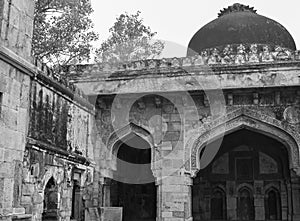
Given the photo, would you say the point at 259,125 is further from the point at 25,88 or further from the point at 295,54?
the point at 25,88

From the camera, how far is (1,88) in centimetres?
513

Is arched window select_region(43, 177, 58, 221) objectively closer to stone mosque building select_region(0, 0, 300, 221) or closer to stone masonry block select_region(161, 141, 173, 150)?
stone mosque building select_region(0, 0, 300, 221)

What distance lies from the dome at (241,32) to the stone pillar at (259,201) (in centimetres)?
411

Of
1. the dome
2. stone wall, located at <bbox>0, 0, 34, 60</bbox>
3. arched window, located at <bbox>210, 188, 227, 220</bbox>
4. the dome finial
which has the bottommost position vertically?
arched window, located at <bbox>210, 188, 227, 220</bbox>

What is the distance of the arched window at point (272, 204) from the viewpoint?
11523mm

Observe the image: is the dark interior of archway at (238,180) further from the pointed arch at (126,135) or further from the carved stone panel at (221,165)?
the pointed arch at (126,135)

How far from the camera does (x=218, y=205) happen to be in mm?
11984

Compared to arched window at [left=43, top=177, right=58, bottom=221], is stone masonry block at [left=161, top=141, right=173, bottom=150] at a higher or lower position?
higher

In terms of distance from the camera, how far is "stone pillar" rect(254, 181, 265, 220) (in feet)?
38.1

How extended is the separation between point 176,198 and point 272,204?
4.99m

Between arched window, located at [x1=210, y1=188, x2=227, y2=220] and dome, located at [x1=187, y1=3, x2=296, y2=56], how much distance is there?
14.3ft

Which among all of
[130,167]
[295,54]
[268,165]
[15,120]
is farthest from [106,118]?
[268,165]

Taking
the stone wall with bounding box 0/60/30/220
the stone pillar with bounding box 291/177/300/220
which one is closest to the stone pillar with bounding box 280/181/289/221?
the stone pillar with bounding box 291/177/300/220

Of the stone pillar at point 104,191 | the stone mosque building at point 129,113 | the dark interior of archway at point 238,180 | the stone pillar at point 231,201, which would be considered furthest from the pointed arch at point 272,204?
the stone pillar at point 104,191
